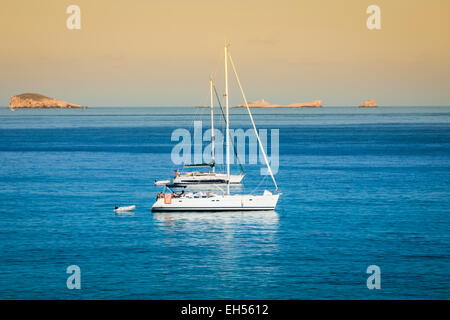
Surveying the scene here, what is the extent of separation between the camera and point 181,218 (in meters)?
60.4

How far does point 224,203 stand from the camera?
61.6 meters

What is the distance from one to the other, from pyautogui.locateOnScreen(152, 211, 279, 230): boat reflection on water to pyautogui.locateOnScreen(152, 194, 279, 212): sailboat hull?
20.0 inches

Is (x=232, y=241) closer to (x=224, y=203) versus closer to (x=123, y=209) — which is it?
(x=224, y=203)

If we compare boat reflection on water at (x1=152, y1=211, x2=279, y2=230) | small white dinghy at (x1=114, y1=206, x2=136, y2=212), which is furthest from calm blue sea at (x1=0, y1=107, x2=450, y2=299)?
small white dinghy at (x1=114, y1=206, x2=136, y2=212)

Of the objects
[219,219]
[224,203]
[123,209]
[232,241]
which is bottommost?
[232,241]

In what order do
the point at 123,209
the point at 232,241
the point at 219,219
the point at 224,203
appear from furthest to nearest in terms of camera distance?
the point at 123,209
the point at 224,203
the point at 219,219
the point at 232,241

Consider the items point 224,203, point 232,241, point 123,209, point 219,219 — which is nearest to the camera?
point 232,241

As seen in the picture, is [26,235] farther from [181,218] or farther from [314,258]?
[314,258]

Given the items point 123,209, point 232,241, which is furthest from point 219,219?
point 123,209

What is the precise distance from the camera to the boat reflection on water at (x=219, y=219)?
57.3 metres

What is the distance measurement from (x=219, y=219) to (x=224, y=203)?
267 cm

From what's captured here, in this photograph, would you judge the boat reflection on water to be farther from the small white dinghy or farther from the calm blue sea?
the small white dinghy

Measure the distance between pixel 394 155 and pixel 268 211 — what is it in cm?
7993
